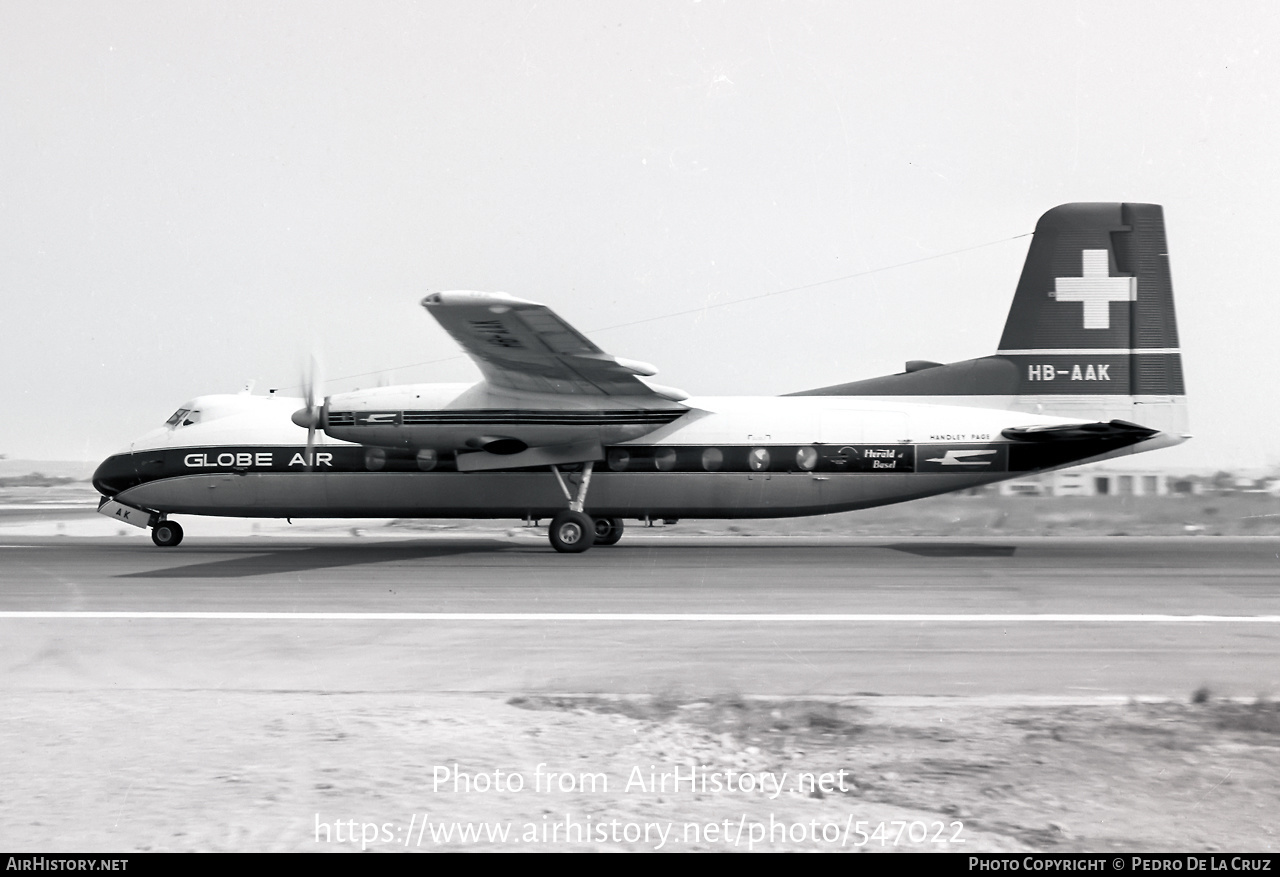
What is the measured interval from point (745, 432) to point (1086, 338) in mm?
7476

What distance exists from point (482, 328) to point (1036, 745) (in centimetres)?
1400

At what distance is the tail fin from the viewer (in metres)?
22.1

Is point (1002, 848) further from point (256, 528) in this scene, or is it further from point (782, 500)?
point (256, 528)

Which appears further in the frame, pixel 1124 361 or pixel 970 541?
pixel 970 541

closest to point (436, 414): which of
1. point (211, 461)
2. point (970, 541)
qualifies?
point (211, 461)

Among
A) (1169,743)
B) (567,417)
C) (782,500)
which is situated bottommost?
(1169,743)

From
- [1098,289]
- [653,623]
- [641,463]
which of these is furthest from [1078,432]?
[653,623]

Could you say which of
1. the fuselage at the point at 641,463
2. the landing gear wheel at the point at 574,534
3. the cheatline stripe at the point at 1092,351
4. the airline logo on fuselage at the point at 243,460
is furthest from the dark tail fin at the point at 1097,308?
the airline logo on fuselage at the point at 243,460

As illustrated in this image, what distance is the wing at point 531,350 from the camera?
1675cm

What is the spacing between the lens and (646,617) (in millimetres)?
12375

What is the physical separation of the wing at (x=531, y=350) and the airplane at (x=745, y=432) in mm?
96

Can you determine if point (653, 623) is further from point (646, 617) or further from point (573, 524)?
point (573, 524)

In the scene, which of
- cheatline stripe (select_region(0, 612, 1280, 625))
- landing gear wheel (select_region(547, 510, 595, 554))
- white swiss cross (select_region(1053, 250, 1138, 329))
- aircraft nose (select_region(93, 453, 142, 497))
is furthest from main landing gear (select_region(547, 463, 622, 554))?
white swiss cross (select_region(1053, 250, 1138, 329))

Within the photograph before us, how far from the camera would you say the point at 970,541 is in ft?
83.8
